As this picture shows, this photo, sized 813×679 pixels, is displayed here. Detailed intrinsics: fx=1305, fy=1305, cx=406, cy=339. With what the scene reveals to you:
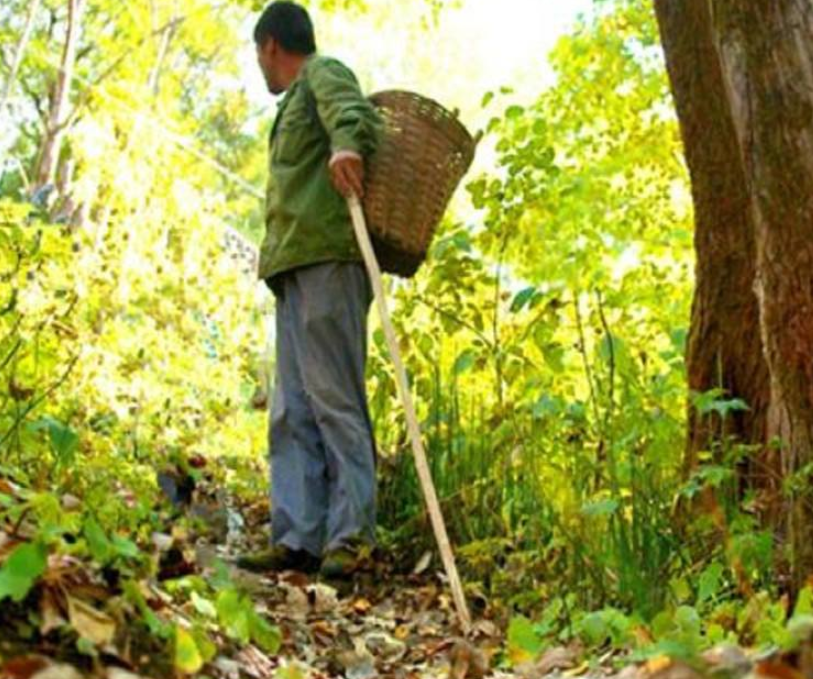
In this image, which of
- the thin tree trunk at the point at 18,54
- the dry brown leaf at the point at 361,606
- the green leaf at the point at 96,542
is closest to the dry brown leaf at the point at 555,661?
the green leaf at the point at 96,542

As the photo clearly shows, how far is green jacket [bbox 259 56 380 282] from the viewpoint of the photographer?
13.7 ft

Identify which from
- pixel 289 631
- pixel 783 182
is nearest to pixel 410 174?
pixel 289 631

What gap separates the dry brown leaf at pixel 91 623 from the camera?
178 cm

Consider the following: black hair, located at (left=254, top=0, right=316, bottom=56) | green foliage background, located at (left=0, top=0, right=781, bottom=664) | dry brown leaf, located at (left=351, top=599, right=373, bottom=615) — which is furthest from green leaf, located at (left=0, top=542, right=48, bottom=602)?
black hair, located at (left=254, top=0, right=316, bottom=56)

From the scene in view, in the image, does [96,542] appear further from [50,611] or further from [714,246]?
[714,246]

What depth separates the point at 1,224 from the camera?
3559mm

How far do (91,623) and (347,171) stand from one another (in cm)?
247

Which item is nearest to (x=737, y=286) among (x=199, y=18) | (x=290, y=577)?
(x=290, y=577)

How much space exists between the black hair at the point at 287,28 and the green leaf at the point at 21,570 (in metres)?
3.12

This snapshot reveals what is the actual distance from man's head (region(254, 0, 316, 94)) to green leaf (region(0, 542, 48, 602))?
312cm

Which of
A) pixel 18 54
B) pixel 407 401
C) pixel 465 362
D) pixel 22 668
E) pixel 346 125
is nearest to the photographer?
pixel 22 668

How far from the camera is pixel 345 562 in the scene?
4.03 m

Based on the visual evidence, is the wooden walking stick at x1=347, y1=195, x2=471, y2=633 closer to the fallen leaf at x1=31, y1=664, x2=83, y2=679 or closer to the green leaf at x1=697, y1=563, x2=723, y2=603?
the green leaf at x1=697, y1=563, x2=723, y2=603

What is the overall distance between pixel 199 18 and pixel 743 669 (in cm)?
1179
